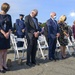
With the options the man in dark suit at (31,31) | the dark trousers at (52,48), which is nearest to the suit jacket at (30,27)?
the man in dark suit at (31,31)

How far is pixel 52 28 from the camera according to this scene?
38.8 ft

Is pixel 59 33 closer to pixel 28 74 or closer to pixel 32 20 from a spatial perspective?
pixel 32 20

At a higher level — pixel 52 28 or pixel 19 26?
pixel 52 28

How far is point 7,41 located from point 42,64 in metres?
2.30

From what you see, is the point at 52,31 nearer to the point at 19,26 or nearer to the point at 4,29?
the point at 4,29

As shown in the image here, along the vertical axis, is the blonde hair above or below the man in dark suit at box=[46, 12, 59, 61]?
above

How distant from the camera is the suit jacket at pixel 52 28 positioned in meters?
11.7

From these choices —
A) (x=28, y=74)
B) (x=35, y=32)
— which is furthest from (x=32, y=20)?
(x=28, y=74)

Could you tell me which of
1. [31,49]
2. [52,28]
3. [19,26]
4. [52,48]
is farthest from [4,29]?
[19,26]

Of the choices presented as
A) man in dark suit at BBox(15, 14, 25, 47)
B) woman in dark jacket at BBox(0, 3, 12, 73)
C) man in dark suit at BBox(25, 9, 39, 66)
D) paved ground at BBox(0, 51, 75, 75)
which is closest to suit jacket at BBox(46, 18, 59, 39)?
paved ground at BBox(0, 51, 75, 75)

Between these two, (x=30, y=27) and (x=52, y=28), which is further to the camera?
(x=52, y=28)

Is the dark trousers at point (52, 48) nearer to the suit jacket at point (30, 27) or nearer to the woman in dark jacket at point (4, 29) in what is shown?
the suit jacket at point (30, 27)

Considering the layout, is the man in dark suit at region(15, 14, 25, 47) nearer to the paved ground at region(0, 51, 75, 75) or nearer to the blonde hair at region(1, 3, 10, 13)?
the paved ground at region(0, 51, 75, 75)

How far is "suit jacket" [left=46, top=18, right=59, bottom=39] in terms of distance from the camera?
38.5 ft
